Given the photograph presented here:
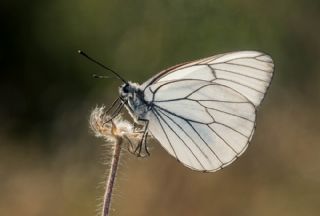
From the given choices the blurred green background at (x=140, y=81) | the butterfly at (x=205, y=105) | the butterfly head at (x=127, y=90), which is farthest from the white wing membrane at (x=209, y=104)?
the blurred green background at (x=140, y=81)

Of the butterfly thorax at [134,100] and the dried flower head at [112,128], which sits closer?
the dried flower head at [112,128]

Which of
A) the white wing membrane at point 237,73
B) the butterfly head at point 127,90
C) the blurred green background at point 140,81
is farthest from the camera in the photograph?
the blurred green background at point 140,81

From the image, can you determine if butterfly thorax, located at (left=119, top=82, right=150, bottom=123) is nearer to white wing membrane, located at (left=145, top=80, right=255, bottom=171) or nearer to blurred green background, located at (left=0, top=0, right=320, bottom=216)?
white wing membrane, located at (left=145, top=80, right=255, bottom=171)

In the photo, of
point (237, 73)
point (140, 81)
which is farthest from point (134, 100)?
point (140, 81)

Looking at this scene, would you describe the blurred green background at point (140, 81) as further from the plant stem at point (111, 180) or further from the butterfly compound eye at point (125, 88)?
the plant stem at point (111, 180)

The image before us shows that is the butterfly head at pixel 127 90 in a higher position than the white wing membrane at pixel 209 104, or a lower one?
higher

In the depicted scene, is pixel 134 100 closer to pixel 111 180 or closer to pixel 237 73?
pixel 237 73
